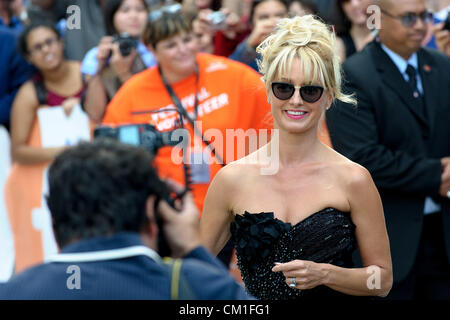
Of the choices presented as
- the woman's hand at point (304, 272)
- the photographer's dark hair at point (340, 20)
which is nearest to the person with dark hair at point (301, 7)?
the photographer's dark hair at point (340, 20)

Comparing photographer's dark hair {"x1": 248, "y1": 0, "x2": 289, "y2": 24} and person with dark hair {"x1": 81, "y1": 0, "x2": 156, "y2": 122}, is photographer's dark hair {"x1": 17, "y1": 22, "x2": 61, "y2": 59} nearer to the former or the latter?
person with dark hair {"x1": 81, "y1": 0, "x2": 156, "y2": 122}

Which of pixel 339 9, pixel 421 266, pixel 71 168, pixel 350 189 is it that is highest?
pixel 339 9

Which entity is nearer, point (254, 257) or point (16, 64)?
point (254, 257)

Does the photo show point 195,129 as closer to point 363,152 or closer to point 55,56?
point 363,152

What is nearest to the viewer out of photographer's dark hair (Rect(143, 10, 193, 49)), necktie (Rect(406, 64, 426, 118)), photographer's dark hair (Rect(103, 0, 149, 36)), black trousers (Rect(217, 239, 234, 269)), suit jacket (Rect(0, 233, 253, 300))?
suit jacket (Rect(0, 233, 253, 300))

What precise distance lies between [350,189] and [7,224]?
12.1ft

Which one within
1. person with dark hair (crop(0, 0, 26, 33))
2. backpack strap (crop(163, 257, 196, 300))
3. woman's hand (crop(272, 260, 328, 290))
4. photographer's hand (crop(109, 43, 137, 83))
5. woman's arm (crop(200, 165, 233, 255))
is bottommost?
woman's hand (crop(272, 260, 328, 290))

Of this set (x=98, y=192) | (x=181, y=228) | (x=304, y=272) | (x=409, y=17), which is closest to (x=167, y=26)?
(x=409, y=17)

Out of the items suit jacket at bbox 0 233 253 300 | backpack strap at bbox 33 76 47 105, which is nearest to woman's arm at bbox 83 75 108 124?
backpack strap at bbox 33 76 47 105

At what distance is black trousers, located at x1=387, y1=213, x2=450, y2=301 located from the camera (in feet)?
14.6

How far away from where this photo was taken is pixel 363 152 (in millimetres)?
4227

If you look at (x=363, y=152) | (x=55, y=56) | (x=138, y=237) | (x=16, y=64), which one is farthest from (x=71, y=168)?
(x=16, y=64)

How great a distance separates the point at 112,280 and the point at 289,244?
1341 millimetres

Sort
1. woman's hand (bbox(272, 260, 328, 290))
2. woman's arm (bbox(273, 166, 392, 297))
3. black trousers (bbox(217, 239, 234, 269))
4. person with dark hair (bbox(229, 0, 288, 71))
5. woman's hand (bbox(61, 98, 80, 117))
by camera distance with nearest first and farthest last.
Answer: woman's hand (bbox(272, 260, 328, 290))
woman's arm (bbox(273, 166, 392, 297))
black trousers (bbox(217, 239, 234, 269))
person with dark hair (bbox(229, 0, 288, 71))
woman's hand (bbox(61, 98, 80, 117))
